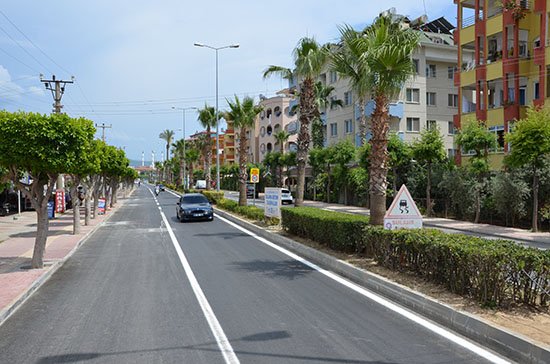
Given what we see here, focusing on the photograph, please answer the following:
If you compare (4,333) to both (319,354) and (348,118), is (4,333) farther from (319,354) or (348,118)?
(348,118)

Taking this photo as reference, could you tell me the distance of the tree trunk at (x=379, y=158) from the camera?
453 inches

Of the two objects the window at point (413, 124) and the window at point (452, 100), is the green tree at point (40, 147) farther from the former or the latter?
the window at point (452, 100)

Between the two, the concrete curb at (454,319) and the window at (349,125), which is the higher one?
the window at (349,125)

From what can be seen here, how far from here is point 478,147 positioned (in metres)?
25.9

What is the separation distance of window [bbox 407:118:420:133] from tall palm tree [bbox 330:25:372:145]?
116 ft

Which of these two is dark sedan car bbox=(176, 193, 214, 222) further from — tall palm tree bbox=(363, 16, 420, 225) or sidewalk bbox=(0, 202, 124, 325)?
tall palm tree bbox=(363, 16, 420, 225)

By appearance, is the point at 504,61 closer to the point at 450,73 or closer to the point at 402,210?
the point at 450,73

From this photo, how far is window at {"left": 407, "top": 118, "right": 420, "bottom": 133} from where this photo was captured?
46.3 metres

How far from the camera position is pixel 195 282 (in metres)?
10.2

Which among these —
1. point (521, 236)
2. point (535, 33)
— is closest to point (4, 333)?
point (521, 236)

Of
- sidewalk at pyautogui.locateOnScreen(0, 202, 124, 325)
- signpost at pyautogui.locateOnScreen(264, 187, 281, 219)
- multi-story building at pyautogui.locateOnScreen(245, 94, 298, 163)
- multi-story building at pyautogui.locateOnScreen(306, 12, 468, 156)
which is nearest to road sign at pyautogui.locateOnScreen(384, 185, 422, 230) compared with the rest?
sidewalk at pyautogui.locateOnScreen(0, 202, 124, 325)

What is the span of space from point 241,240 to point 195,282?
24.6ft

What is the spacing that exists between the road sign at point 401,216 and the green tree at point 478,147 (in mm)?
16829

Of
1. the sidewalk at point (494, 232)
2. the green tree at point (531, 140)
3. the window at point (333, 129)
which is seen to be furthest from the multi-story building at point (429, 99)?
the green tree at point (531, 140)
